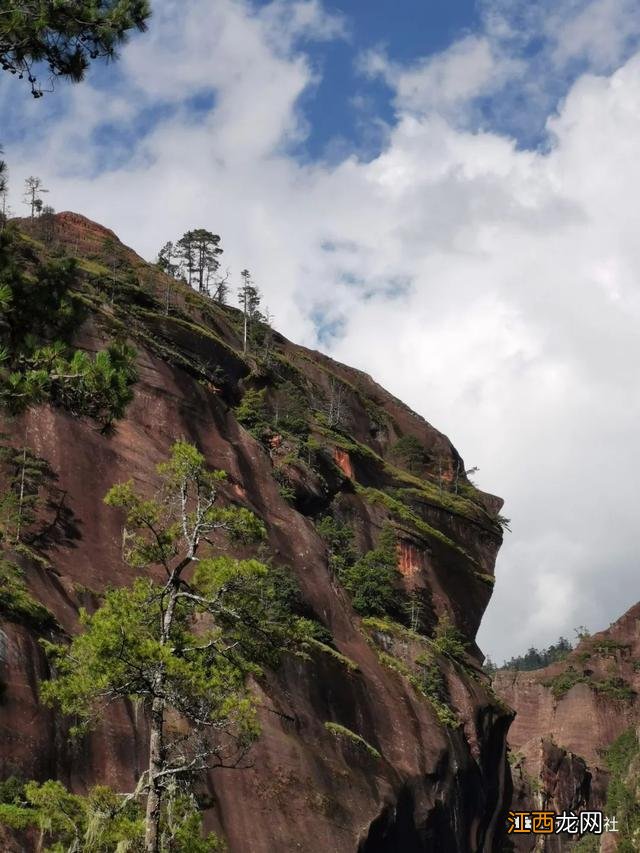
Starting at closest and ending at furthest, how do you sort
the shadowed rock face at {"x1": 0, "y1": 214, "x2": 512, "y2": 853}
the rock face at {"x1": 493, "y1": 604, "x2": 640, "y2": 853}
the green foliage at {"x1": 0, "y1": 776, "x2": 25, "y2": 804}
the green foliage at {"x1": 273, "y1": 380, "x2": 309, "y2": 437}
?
the green foliage at {"x1": 0, "y1": 776, "x2": 25, "y2": 804} → the shadowed rock face at {"x1": 0, "y1": 214, "x2": 512, "y2": 853} → the green foliage at {"x1": 273, "y1": 380, "x2": 309, "y2": 437} → the rock face at {"x1": 493, "y1": 604, "x2": 640, "y2": 853}

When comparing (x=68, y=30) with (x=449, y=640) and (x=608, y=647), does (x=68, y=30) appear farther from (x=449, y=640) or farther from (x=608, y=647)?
(x=608, y=647)

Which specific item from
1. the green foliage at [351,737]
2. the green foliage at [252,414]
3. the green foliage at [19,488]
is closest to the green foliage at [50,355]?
the green foliage at [19,488]

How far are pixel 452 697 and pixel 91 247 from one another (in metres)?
50.1

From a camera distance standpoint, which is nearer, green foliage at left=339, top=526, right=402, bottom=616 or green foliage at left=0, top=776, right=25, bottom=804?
green foliage at left=0, top=776, right=25, bottom=804

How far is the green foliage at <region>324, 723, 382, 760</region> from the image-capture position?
1901 inches

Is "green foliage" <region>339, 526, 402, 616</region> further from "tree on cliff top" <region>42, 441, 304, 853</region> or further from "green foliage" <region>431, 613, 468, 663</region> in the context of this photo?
"tree on cliff top" <region>42, 441, 304, 853</region>

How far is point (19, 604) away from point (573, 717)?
11623 cm

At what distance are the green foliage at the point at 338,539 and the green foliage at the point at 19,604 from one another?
30.2m

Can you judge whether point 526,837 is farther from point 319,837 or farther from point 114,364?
point 114,364

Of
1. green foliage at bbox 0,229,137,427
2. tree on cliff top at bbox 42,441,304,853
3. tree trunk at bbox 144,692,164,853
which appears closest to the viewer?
green foliage at bbox 0,229,137,427

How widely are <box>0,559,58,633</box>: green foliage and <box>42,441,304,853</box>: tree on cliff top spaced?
17496 millimetres

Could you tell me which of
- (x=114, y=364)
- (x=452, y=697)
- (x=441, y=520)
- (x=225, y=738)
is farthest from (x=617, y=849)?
(x=114, y=364)

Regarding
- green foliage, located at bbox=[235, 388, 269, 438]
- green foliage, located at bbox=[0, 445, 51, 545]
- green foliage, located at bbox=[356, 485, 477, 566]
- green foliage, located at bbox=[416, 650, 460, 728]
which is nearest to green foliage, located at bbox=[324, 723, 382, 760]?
green foliage, located at bbox=[416, 650, 460, 728]

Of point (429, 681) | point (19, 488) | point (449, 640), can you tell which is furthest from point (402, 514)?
point (19, 488)
